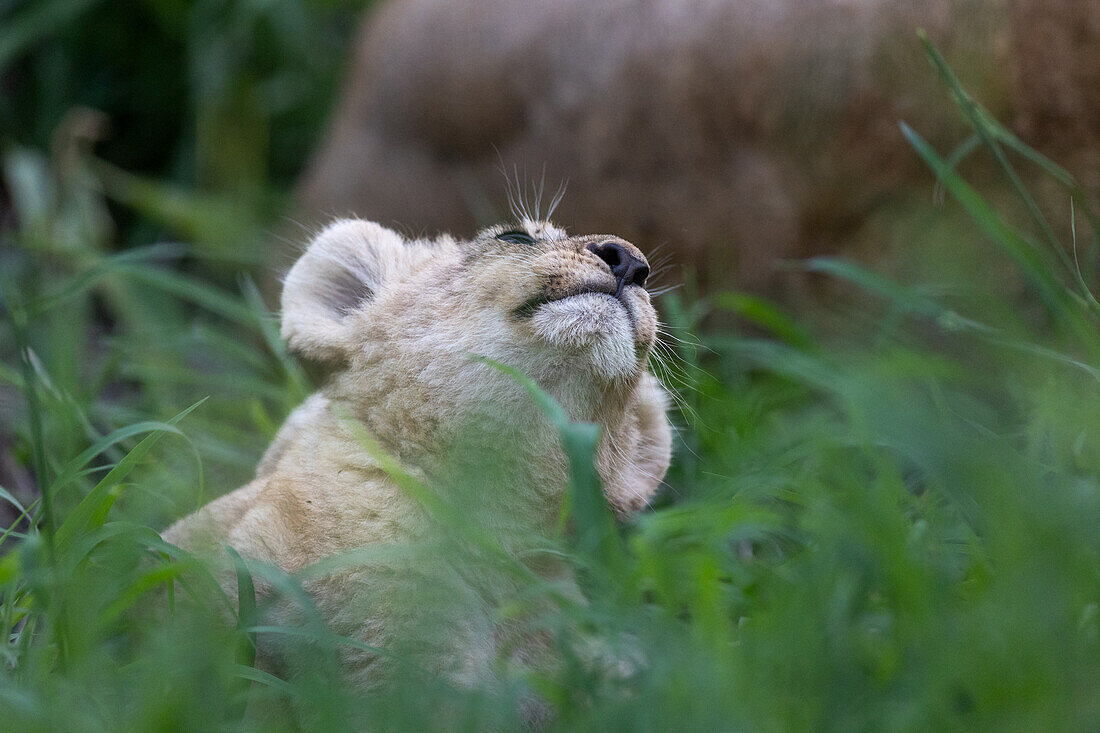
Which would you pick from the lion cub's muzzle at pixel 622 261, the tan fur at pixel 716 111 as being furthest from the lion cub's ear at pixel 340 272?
the tan fur at pixel 716 111

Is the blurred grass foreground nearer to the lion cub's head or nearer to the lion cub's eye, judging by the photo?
the lion cub's head

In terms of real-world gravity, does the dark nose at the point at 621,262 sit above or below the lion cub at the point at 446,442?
above

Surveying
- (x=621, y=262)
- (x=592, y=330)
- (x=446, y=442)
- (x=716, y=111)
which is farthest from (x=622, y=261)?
(x=716, y=111)

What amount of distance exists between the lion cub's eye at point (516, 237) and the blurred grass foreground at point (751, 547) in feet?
1.85

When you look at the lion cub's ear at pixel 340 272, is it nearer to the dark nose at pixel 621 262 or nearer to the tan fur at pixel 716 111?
the dark nose at pixel 621 262

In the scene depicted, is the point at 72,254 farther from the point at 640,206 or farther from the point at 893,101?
the point at 893,101

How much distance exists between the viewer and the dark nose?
99.7 inches

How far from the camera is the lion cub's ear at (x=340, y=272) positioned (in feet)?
9.11

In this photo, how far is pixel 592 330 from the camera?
7.79 ft

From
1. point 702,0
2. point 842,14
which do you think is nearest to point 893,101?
point 842,14

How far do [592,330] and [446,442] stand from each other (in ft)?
1.39

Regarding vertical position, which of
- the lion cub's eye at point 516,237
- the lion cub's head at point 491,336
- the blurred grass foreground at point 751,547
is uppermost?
the lion cub's eye at point 516,237

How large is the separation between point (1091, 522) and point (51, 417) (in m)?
2.91

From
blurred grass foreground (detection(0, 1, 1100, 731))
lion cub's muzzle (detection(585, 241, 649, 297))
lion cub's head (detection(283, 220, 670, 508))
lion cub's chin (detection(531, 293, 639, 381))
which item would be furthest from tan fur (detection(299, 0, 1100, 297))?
lion cub's chin (detection(531, 293, 639, 381))
